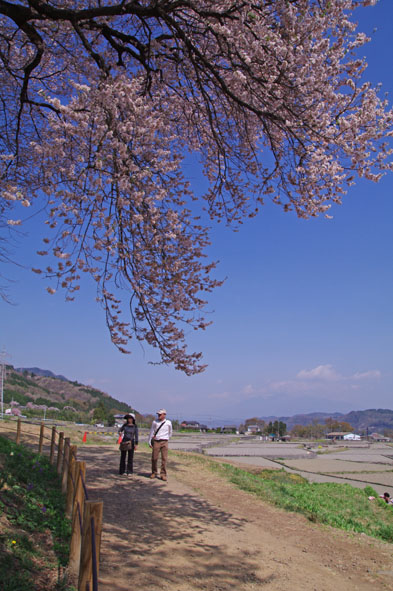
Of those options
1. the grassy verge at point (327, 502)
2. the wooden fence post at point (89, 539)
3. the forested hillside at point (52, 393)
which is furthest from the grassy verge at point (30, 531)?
the forested hillside at point (52, 393)

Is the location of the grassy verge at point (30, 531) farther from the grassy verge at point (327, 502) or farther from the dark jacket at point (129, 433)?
the grassy verge at point (327, 502)

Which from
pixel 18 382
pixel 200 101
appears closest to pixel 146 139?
pixel 200 101

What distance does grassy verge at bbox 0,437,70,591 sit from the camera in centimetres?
419

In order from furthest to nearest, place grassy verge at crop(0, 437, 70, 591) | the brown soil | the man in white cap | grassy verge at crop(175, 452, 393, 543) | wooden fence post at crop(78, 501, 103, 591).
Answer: the man in white cap
grassy verge at crop(175, 452, 393, 543)
the brown soil
grassy verge at crop(0, 437, 70, 591)
wooden fence post at crop(78, 501, 103, 591)

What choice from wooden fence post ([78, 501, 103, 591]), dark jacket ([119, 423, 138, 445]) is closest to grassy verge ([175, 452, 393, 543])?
dark jacket ([119, 423, 138, 445])

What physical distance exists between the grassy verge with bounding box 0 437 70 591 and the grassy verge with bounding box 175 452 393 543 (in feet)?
16.3

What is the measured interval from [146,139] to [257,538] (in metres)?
6.28

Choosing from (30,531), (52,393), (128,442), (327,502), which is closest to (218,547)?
(30,531)

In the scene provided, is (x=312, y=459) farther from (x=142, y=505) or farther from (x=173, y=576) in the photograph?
(x=173, y=576)

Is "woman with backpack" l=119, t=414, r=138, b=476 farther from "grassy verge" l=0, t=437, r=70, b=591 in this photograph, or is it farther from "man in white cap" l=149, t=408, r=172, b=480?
"grassy verge" l=0, t=437, r=70, b=591

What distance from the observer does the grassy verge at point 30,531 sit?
4188 millimetres

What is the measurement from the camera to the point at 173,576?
5160 mm

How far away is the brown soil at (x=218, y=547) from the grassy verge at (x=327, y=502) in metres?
0.64

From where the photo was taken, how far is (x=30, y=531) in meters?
5.39
